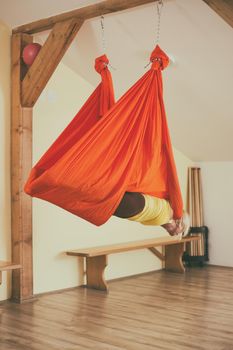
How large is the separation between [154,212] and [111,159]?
0.44m

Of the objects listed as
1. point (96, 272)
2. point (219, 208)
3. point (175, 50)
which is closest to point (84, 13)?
point (175, 50)

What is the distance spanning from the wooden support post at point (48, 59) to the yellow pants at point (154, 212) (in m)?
2.00

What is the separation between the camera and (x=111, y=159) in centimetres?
308

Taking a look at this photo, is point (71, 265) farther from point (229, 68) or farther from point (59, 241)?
point (229, 68)

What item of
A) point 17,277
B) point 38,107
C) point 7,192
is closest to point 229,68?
point 38,107

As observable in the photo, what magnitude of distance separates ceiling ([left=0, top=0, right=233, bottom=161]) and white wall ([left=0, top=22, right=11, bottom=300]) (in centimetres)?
30

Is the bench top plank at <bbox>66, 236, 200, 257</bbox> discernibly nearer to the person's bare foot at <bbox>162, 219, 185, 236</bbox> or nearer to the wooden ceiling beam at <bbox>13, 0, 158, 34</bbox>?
the person's bare foot at <bbox>162, 219, 185, 236</bbox>

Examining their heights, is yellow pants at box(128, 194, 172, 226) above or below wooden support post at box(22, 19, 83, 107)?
below

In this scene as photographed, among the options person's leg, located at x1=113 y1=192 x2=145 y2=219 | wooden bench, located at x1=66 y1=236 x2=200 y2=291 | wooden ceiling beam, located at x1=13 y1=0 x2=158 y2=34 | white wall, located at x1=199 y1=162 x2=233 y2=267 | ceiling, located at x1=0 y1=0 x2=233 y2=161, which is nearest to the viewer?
person's leg, located at x1=113 y1=192 x2=145 y2=219

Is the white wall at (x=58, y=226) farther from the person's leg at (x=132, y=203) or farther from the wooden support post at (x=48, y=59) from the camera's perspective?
the person's leg at (x=132, y=203)

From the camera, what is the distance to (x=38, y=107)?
5.30 m

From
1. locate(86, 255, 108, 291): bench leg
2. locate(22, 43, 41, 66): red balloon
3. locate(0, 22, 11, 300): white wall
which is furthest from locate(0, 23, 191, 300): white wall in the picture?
locate(22, 43, 41, 66): red balloon

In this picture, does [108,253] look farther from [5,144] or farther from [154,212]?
[154,212]

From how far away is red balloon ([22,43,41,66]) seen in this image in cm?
482
